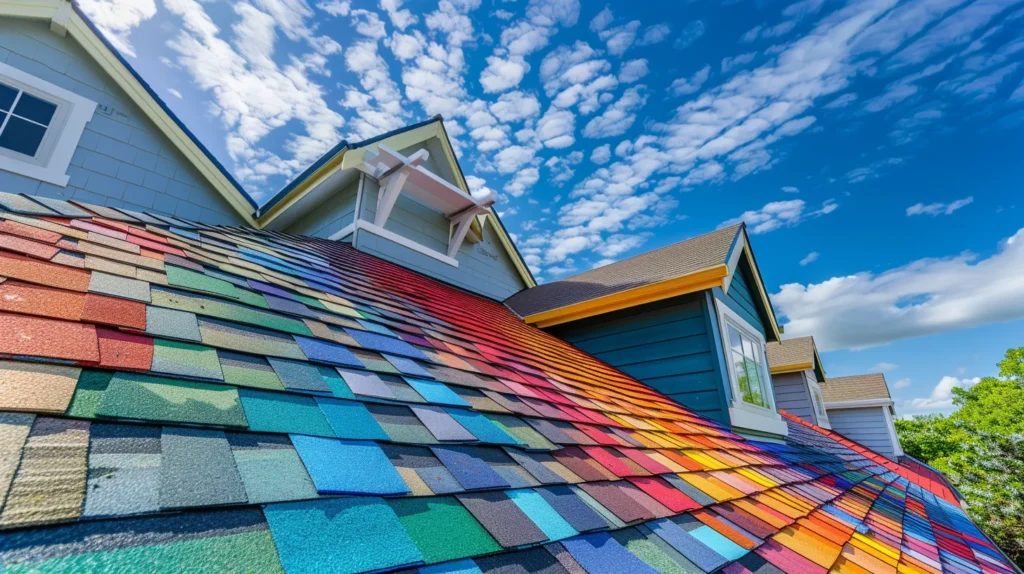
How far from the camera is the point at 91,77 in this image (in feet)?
17.8

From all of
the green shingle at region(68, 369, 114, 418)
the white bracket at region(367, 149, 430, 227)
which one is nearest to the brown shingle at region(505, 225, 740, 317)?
the white bracket at region(367, 149, 430, 227)

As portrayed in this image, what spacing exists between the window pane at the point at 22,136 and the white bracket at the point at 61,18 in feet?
4.17

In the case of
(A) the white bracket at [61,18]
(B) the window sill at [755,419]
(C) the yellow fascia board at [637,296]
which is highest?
(A) the white bracket at [61,18]

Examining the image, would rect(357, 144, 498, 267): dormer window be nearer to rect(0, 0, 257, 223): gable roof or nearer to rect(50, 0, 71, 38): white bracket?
rect(0, 0, 257, 223): gable roof

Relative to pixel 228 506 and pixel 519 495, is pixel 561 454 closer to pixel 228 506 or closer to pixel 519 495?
pixel 519 495

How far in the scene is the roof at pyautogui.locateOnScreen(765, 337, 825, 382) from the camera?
12.7 m

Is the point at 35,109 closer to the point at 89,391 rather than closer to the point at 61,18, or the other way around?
the point at 61,18

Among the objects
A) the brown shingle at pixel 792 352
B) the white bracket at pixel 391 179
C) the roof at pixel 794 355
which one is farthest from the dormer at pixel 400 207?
the brown shingle at pixel 792 352

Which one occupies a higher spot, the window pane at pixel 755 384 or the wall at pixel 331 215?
the wall at pixel 331 215

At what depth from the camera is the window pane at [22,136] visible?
473cm

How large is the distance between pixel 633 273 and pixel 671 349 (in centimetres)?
142

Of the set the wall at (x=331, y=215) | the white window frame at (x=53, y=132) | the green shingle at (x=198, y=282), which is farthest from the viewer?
the wall at (x=331, y=215)

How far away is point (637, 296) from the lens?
5266 mm

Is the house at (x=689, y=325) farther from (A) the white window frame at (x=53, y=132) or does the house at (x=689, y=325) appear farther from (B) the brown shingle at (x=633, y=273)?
(A) the white window frame at (x=53, y=132)
